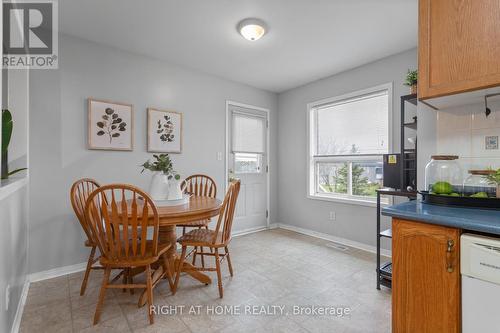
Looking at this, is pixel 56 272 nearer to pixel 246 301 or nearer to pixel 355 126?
pixel 246 301

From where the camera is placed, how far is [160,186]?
7.21 ft

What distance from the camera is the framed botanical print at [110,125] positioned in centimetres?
262

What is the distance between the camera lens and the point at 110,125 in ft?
8.95

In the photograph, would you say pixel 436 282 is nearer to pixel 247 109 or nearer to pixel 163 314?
pixel 163 314

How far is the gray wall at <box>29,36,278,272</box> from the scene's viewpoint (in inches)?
93.0

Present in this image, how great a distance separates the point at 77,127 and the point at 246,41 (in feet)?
6.64

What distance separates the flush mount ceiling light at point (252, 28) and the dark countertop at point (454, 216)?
196cm

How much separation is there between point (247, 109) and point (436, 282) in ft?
11.1

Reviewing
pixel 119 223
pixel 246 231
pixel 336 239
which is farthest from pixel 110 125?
pixel 336 239

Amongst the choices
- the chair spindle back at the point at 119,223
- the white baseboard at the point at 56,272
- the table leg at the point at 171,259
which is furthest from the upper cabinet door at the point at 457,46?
the white baseboard at the point at 56,272

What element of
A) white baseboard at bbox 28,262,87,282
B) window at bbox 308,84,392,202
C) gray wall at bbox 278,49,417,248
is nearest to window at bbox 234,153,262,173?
gray wall at bbox 278,49,417,248

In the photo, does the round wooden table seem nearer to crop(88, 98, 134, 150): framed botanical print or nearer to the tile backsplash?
crop(88, 98, 134, 150): framed botanical print

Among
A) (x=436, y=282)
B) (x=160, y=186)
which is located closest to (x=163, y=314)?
(x=160, y=186)

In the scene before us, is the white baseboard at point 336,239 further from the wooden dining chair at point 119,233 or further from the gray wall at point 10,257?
the gray wall at point 10,257
